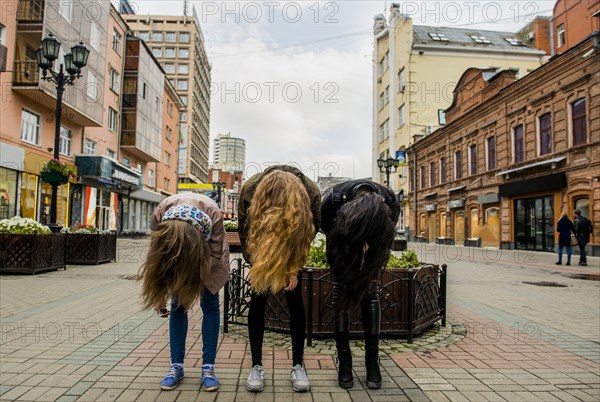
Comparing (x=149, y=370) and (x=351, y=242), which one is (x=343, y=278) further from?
(x=149, y=370)

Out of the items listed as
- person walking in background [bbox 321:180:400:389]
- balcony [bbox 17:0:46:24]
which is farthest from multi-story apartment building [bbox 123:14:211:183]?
person walking in background [bbox 321:180:400:389]

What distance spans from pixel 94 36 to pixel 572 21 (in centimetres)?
3567

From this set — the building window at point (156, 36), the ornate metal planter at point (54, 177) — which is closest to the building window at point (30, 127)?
the ornate metal planter at point (54, 177)

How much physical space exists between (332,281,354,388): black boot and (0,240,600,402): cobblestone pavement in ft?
0.25

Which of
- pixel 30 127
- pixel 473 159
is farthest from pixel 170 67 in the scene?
pixel 473 159

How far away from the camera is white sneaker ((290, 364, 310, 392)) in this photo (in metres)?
2.78

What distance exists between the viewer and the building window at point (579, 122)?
1614 centimetres

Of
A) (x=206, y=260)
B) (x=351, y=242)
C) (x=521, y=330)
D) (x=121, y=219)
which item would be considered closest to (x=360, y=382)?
(x=351, y=242)

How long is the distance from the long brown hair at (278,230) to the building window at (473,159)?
24705mm

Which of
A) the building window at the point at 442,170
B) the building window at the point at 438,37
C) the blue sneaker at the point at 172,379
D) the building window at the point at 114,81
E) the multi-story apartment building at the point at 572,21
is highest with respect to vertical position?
the building window at the point at 438,37

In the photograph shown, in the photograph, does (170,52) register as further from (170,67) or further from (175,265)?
(175,265)

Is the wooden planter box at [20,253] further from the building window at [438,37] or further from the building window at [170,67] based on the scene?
the building window at [170,67]

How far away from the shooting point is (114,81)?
29.4 meters

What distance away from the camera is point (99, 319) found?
491 cm
